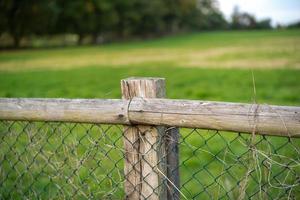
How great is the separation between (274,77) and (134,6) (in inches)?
2177

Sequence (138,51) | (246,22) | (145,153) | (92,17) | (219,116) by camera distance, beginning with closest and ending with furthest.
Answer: (219,116)
(145,153)
(138,51)
(92,17)
(246,22)

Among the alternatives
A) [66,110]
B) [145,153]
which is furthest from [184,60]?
[145,153]

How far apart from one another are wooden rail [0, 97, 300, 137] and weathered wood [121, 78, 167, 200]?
0.08 metres

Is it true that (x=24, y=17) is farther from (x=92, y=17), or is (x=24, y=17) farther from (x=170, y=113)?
(x=170, y=113)

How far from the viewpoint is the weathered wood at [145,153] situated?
245cm

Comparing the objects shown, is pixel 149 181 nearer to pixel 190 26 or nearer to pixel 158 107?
pixel 158 107

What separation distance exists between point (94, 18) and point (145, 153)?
192ft

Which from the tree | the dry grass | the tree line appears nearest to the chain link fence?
the dry grass

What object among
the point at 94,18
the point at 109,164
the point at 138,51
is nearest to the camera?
the point at 109,164

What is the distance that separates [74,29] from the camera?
193ft

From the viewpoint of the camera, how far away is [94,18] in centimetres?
5919

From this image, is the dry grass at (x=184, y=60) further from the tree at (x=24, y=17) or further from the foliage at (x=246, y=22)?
the foliage at (x=246, y=22)

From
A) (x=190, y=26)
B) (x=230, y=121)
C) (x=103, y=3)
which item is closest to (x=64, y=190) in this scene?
(x=230, y=121)

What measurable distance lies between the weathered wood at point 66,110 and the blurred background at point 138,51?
436mm
